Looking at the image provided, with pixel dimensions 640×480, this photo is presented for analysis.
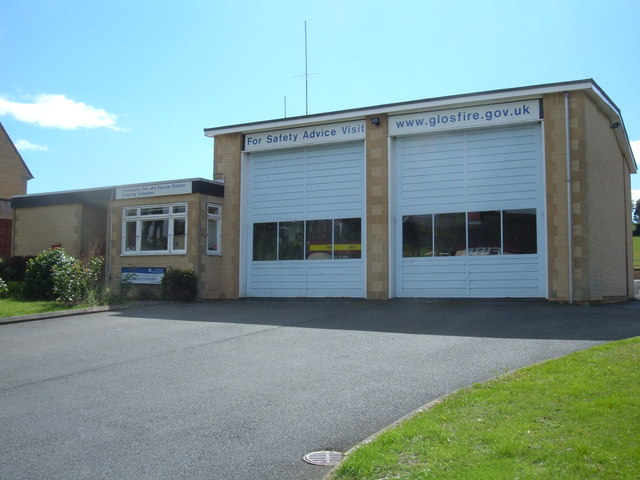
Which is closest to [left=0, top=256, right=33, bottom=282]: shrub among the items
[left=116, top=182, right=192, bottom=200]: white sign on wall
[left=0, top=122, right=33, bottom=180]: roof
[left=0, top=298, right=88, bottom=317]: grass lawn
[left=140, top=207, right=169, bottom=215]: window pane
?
[left=116, top=182, right=192, bottom=200]: white sign on wall

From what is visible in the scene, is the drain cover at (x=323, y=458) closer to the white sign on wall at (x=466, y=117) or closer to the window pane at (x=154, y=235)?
the white sign on wall at (x=466, y=117)

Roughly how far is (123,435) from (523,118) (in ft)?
49.2

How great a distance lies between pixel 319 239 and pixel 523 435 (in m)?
15.6

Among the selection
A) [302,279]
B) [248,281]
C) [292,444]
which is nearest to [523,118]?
[302,279]

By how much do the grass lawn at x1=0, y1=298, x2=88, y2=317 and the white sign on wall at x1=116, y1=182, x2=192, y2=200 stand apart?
5.80m

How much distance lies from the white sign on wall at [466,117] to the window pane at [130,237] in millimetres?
9879

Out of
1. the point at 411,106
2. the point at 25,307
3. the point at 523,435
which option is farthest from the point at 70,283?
the point at 523,435

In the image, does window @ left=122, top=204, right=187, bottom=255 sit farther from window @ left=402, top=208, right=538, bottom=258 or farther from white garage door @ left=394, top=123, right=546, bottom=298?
window @ left=402, top=208, right=538, bottom=258

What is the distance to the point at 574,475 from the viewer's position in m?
4.07

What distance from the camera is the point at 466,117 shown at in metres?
18.3

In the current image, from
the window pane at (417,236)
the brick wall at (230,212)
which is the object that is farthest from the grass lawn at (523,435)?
the brick wall at (230,212)

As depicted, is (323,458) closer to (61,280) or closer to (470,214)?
(61,280)

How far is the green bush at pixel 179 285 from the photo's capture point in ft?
63.8

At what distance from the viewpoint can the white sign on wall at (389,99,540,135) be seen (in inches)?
696
